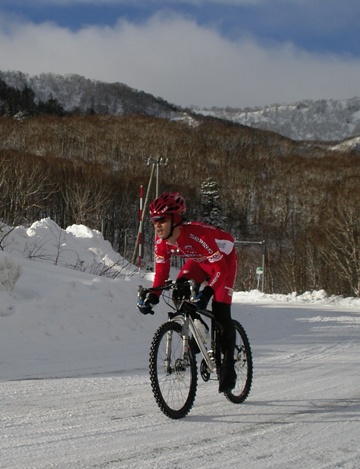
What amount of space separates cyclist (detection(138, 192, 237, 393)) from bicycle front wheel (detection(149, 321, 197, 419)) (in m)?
0.27

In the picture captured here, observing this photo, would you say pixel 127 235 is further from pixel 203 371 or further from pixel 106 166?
pixel 203 371

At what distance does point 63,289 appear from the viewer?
9.98 metres

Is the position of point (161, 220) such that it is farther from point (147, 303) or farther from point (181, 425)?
point (181, 425)

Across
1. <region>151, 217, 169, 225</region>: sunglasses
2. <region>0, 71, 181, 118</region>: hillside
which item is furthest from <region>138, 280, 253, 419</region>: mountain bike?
<region>0, 71, 181, 118</region>: hillside

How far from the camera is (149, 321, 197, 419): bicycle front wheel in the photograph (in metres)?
4.67

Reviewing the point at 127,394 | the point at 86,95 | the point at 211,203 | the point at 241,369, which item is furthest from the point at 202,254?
the point at 86,95

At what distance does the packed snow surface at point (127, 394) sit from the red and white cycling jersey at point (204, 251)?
1124 millimetres

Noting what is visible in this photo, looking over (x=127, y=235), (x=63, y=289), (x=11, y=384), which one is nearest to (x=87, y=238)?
(x=63, y=289)

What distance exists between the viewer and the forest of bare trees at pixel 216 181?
6281cm

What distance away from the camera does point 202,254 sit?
5.10m

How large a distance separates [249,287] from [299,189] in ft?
176

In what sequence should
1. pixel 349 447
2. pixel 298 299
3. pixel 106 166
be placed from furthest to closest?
pixel 106 166
pixel 298 299
pixel 349 447

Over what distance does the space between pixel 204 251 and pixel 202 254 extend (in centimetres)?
5

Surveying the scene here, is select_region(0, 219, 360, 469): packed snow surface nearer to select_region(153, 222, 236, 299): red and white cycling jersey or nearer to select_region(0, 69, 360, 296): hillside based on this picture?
select_region(153, 222, 236, 299): red and white cycling jersey
